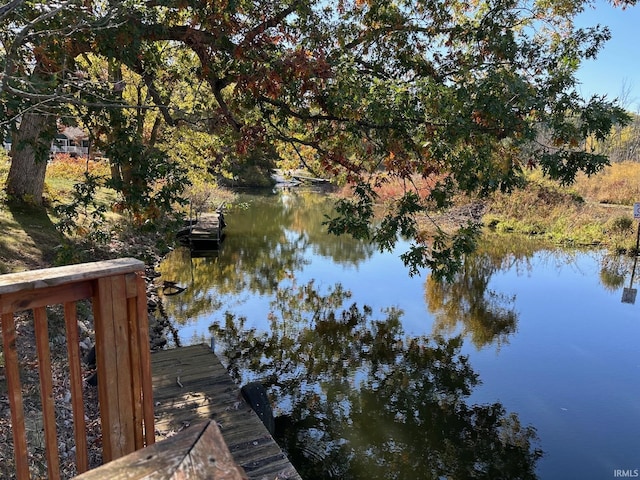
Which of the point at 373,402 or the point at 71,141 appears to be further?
the point at 71,141

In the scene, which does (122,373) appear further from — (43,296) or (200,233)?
(200,233)

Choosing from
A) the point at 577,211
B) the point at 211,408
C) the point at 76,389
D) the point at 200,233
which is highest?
the point at 76,389

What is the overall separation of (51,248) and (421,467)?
6791 millimetres

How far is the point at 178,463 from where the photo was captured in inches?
Result: 43.1

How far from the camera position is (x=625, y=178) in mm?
22672

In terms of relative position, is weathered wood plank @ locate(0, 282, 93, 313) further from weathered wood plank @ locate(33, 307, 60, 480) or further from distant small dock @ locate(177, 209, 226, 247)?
distant small dock @ locate(177, 209, 226, 247)

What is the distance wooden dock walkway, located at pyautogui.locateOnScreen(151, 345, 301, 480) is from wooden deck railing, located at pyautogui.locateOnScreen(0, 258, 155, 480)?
1.56 metres

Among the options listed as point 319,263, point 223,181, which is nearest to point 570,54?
point 319,263

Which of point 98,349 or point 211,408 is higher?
point 98,349

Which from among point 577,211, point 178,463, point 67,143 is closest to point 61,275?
point 178,463

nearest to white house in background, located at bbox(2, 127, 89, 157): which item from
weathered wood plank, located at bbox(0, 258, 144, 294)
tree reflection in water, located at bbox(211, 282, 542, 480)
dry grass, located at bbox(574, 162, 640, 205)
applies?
weathered wood plank, located at bbox(0, 258, 144, 294)

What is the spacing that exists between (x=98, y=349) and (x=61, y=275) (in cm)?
41

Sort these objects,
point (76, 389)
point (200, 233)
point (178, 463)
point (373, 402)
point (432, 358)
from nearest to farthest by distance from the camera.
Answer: point (178, 463) < point (76, 389) < point (373, 402) < point (432, 358) < point (200, 233)

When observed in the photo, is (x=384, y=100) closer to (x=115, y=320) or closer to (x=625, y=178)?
(x=115, y=320)
